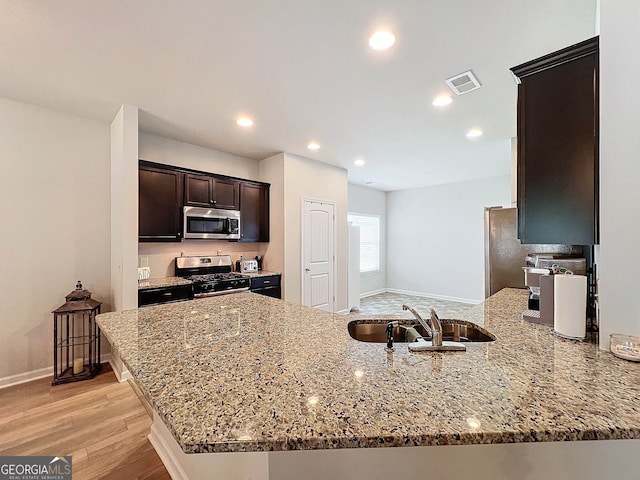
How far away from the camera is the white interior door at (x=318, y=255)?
460cm

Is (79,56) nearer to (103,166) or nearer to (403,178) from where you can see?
(103,166)

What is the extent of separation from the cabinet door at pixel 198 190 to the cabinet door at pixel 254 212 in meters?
0.50

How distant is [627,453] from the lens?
0.82 metres

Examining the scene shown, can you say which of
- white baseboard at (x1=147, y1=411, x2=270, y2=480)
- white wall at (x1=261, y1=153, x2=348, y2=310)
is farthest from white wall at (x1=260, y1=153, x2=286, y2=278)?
white baseboard at (x1=147, y1=411, x2=270, y2=480)

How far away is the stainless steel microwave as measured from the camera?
3614 millimetres

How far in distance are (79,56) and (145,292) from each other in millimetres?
2115

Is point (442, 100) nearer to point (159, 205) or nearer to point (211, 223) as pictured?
point (211, 223)

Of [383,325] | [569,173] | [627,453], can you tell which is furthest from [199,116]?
[627,453]

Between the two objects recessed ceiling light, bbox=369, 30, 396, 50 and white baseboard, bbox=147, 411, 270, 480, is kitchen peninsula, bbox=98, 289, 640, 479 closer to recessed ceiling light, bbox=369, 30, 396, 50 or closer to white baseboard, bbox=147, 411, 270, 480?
white baseboard, bbox=147, 411, 270, 480

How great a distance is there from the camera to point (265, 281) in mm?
4082

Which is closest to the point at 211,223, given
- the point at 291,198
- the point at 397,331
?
the point at 291,198

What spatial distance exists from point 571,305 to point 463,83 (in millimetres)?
2060

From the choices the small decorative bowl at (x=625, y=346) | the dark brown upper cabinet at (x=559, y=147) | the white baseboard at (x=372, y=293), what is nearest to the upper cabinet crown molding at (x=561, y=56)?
the dark brown upper cabinet at (x=559, y=147)

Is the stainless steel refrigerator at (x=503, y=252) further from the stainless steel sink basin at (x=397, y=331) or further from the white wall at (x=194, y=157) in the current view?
the white wall at (x=194, y=157)
